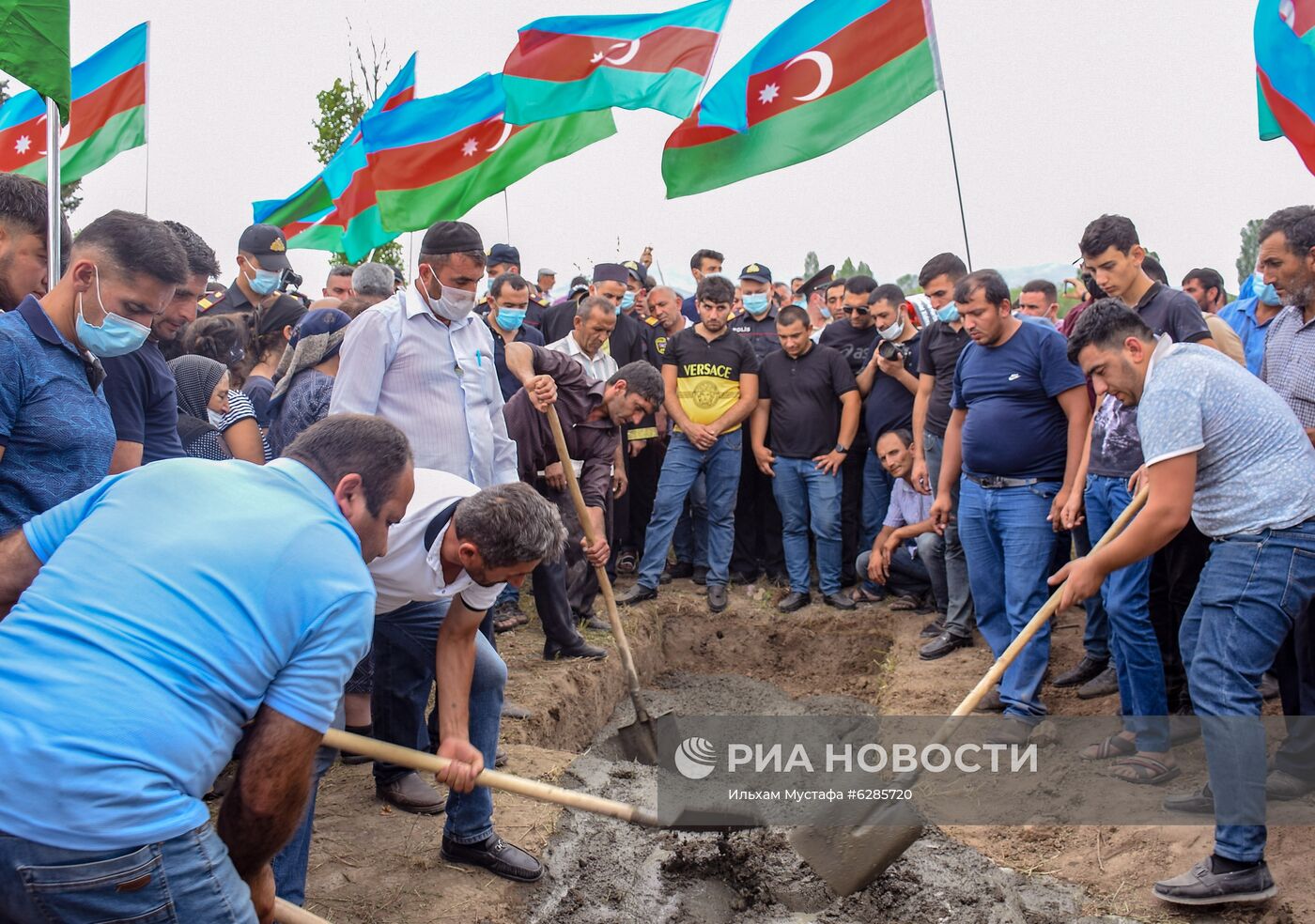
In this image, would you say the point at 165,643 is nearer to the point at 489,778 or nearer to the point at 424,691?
the point at 489,778

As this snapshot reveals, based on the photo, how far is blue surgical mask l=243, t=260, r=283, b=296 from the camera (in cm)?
688

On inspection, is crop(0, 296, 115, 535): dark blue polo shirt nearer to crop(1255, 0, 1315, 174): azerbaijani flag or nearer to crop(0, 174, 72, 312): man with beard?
crop(0, 174, 72, 312): man with beard

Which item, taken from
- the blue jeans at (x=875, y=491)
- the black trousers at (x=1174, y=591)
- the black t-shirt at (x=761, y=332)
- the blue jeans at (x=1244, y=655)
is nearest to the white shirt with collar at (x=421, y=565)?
the blue jeans at (x=1244, y=655)

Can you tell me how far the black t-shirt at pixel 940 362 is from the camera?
6906 millimetres

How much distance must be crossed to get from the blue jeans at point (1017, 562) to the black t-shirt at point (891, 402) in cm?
179

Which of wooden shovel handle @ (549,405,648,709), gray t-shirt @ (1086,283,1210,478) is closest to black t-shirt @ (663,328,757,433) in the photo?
wooden shovel handle @ (549,405,648,709)

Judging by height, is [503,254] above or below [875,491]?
above

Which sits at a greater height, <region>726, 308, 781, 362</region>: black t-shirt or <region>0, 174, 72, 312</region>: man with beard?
<region>0, 174, 72, 312</region>: man with beard

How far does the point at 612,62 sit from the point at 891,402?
333 cm

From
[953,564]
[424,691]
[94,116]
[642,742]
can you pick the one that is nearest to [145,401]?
[424,691]

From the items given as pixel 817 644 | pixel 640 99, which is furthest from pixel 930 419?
pixel 640 99

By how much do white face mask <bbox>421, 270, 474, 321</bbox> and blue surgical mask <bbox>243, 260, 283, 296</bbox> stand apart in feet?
8.36

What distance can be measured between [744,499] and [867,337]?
5.64 ft

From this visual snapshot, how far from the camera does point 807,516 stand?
820 cm
